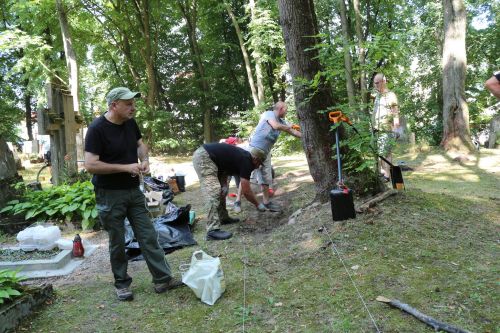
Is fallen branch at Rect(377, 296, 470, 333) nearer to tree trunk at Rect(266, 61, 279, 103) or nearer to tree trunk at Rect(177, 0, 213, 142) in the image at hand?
tree trunk at Rect(266, 61, 279, 103)

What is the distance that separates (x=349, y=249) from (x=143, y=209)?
75.5 inches

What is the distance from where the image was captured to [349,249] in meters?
3.68

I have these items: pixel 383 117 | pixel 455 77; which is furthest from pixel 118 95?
pixel 455 77

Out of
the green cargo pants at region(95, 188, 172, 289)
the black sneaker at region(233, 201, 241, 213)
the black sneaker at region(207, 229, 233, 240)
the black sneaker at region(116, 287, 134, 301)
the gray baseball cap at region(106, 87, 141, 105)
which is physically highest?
the gray baseball cap at region(106, 87, 141, 105)

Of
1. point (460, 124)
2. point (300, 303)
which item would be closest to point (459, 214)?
point (300, 303)

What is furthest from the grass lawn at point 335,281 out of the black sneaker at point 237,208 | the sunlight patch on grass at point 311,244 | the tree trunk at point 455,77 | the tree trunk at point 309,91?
the tree trunk at point 455,77

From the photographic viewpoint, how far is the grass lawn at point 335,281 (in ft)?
8.98

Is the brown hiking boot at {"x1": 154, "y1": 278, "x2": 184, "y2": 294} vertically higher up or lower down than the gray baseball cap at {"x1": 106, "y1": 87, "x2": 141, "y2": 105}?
lower down

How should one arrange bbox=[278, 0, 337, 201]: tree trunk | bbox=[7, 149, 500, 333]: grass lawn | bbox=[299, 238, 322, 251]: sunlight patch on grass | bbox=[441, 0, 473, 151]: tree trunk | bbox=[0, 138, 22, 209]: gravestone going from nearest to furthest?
bbox=[7, 149, 500, 333]: grass lawn
bbox=[299, 238, 322, 251]: sunlight patch on grass
bbox=[278, 0, 337, 201]: tree trunk
bbox=[0, 138, 22, 209]: gravestone
bbox=[441, 0, 473, 151]: tree trunk

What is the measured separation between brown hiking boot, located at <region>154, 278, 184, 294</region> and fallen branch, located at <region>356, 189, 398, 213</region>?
2.01 m

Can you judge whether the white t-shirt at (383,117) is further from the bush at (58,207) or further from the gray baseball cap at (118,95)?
the bush at (58,207)

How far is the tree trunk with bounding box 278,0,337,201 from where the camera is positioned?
189 inches

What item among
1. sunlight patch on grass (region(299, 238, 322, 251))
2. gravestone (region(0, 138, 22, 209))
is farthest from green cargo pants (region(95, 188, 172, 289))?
gravestone (region(0, 138, 22, 209))

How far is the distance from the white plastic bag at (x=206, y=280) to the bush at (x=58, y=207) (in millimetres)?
3797
